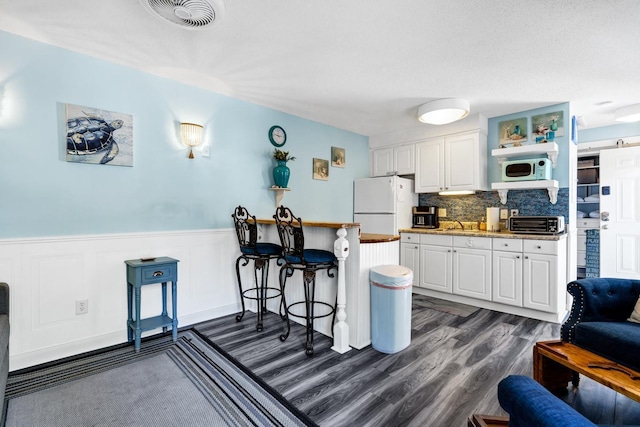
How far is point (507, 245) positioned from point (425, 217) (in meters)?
1.26

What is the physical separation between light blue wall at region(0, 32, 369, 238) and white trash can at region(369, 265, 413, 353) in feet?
6.00

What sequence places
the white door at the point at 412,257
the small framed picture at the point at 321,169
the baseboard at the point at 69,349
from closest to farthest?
the baseboard at the point at 69,349, the white door at the point at 412,257, the small framed picture at the point at 321,169

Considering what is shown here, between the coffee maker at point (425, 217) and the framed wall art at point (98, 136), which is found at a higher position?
the framed wall art at point (98, 136)

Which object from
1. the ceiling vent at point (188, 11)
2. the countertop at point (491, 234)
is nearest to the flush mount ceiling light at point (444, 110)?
the countertop at point (491, 234)

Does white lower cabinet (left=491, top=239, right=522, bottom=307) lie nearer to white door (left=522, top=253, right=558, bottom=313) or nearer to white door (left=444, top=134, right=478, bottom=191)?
white door (left=522, top=253, right=558, bottom=313)

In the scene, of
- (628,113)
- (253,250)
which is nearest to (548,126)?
(628,113)

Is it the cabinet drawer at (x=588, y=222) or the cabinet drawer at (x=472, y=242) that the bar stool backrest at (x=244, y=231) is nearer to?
the cabinet drawer at (x=472, y=242)

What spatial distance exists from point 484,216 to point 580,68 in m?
2.08

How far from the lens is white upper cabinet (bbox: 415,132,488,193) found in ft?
13.2

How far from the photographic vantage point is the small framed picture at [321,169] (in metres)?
4.36

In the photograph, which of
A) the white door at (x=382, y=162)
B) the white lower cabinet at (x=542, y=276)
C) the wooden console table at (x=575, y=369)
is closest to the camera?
the wooden console table at (x=575, y=369)

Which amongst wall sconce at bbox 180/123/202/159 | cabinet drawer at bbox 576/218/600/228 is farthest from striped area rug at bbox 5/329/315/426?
cabinet drawer at bbox 576/218/600/228

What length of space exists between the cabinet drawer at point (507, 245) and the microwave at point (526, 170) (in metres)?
0.81

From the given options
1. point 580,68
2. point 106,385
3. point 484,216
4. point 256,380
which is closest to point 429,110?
point 580,68
